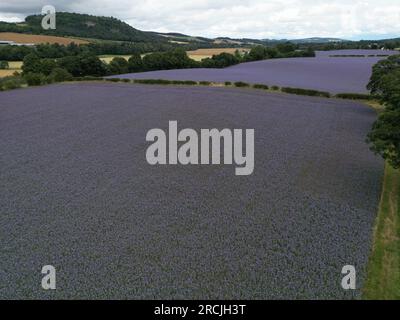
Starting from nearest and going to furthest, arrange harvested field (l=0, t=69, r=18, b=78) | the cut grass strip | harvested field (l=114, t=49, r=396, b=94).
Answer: the cut grass strip < harvested field (l=114, t=49, r=396, b=94) < harvested field (l=0, t=69, r=18, b=78)

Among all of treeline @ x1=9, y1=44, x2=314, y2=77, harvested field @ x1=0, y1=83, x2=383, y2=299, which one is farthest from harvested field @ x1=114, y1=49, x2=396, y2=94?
harvested field @ x1=0, y1=83, x2=383, y2=299

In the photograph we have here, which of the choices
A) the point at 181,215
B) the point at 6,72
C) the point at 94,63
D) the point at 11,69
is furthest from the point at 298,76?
the point at 11,69

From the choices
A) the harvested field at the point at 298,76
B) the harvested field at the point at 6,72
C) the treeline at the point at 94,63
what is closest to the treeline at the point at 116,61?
the treeline at the point at 94,63


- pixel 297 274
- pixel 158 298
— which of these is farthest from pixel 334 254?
pixel 158 298

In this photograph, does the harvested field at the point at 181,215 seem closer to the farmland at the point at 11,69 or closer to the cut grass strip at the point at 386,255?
the cut grass strip at the point at 386,255

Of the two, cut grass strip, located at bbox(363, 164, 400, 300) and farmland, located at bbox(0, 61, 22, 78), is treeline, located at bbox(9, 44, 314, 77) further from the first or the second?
cut grass strip, located at bbox(363, 164, 400, 300)

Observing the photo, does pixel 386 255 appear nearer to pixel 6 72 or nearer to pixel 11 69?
pixel 6 72
